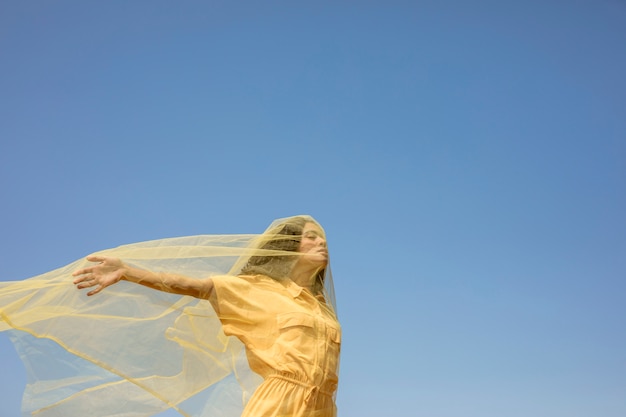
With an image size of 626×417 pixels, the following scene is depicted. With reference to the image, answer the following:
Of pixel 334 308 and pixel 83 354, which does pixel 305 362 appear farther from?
pixel 83 354

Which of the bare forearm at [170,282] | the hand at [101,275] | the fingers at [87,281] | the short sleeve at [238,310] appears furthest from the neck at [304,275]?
the fingers at [87,281]

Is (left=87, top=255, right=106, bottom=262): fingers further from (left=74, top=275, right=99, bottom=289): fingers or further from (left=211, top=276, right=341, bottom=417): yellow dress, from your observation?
(left=211, top=276, right=341, bottom=417): yellow dress

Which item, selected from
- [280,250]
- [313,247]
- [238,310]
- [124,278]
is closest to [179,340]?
[238,310]

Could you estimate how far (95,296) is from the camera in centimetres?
481

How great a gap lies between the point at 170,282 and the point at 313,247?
103 cm

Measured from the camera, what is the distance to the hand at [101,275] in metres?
4.54

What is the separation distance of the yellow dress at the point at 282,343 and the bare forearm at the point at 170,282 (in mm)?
79

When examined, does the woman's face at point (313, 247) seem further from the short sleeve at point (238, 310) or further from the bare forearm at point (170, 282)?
the bare forearm at point (170, 282)

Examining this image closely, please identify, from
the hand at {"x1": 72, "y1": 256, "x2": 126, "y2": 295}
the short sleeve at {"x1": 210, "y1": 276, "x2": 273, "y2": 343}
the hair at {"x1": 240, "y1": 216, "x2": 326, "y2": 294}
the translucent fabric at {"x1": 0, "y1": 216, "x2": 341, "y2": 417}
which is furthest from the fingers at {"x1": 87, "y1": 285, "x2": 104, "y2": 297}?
the hair at {"x1": 240, "y1": 216, "x2": 326, "y2": 294}

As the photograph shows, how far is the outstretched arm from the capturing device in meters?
4.55

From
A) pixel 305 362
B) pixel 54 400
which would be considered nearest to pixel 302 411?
pixel 305 362

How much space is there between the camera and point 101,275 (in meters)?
4.56

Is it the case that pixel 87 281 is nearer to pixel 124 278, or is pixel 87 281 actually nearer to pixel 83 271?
pixel 83 271

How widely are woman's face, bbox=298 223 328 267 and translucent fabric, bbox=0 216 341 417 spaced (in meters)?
0.17
